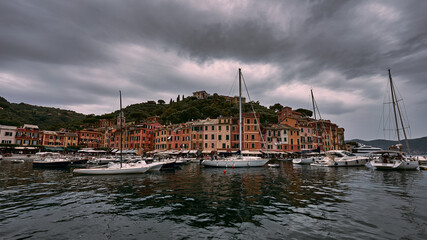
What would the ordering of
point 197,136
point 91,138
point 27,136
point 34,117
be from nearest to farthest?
point 197,136 → point 27,136 → point 91,138 → point 34,117

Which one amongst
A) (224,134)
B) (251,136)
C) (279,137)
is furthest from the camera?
(279,137)

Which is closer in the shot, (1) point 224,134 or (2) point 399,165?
(2) point 399,165

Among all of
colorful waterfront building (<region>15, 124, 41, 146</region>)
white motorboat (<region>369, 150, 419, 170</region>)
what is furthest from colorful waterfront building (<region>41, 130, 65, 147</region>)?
white motorboat (<region>369, 150, 419, 170</region>)

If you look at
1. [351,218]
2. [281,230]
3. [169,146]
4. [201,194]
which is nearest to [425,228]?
[351,218]

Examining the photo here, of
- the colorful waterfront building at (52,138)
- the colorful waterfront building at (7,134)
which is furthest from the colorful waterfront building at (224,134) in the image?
the colorful waterfront building at (7,134)

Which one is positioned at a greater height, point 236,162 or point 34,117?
point 34,117

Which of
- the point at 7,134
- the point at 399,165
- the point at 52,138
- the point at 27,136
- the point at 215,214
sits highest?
the point at 7,134

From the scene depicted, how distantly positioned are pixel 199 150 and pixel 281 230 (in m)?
55.7

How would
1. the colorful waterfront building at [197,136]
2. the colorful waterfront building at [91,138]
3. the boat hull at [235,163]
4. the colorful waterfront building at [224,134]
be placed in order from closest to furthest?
the boat hull at [235,163] < the colorful waterfront building at [224,134] < the colorful waterfront building at [197,136] < the colorful waterfront building at [91,138]

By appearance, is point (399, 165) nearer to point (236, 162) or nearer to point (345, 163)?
point (345, 163)

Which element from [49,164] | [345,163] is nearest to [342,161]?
[345,163]

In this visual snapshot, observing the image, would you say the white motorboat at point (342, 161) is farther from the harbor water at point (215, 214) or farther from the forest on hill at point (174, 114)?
the forest on hill at point (174, 114)

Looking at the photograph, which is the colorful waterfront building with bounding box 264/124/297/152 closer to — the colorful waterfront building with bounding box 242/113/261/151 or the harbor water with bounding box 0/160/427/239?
the colorful waterfront building with bounding box 242/113/261/151

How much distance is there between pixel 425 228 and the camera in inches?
348
